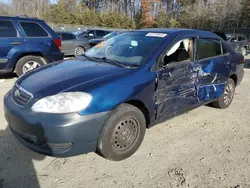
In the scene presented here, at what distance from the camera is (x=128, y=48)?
385cm

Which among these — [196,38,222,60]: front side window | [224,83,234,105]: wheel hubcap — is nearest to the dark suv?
[196,38,222,60]: front side window

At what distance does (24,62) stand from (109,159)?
4924mm

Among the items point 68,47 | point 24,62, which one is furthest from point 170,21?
point 24,62

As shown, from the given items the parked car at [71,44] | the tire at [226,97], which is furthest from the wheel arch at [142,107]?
the parked car at [71,44]

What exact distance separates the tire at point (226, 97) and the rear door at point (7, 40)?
5.26 meters

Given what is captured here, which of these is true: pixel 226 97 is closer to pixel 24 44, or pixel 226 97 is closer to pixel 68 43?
pixel 24 44

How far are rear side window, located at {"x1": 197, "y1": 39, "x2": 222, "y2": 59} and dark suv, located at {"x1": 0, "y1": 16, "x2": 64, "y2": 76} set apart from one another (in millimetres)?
4544

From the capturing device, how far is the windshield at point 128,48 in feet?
11.6

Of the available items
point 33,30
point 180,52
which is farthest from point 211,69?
point 33,30

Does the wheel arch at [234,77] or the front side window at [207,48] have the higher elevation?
the front side window at [207,48]

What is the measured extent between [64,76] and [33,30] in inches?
185

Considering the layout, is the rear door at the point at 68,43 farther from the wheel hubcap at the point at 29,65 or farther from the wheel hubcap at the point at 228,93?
the wheel hubcap at the point at 228,93

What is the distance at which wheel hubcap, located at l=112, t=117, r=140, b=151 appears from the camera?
3.04 meters

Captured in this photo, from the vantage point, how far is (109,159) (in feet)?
10.1
